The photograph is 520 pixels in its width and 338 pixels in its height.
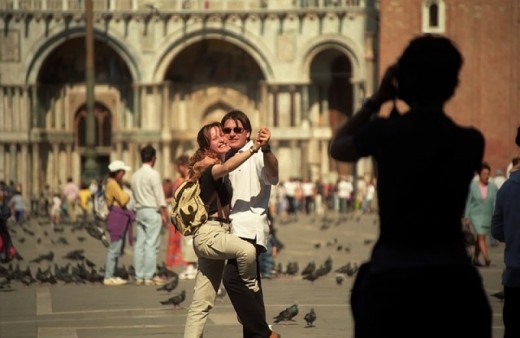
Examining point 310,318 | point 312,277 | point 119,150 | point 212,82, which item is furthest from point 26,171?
point 310,318

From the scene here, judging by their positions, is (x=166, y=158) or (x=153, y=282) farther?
(x=166, y=158)

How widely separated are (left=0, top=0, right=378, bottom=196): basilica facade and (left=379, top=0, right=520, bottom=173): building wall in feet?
14.4

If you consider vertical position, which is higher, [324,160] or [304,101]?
[304,101]

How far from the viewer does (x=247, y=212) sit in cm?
995

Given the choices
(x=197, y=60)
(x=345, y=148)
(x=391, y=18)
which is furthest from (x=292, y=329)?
(x=197, y=60)

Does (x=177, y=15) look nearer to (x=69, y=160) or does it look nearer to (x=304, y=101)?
(x=304, y=101)

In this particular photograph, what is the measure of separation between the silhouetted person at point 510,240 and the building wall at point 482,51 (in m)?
37.5

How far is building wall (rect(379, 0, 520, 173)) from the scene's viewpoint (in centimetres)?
4641

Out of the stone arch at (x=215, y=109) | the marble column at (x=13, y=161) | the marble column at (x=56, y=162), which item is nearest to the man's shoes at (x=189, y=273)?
the marble column at (x=13, y=161)

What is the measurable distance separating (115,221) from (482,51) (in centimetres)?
2985

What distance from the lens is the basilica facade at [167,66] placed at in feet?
172

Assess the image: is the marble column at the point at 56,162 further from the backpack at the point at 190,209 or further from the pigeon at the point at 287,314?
the backpack at the point at 190,209

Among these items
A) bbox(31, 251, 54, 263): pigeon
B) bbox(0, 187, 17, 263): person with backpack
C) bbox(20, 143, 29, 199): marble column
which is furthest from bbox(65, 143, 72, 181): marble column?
bbox(0, 187, 17, 263): person with backpack

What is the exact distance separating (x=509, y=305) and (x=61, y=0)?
45230 mm
